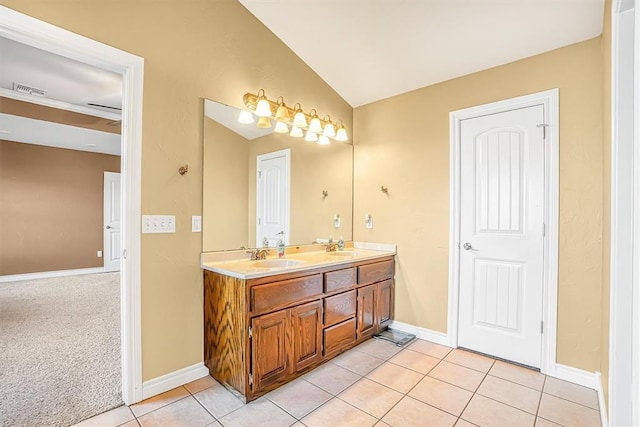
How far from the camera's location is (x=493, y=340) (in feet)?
8.45

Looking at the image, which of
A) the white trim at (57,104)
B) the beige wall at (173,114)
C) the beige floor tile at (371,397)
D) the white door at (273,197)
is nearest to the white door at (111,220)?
the white trim at (57,104)

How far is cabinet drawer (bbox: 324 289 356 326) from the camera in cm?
240

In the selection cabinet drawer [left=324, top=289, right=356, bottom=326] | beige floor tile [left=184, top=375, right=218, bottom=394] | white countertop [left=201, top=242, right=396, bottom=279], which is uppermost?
white countertop [left=201, top=242, right=396, bottom=279]

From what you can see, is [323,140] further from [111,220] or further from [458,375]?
[111,220]

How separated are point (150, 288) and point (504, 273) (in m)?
2.69

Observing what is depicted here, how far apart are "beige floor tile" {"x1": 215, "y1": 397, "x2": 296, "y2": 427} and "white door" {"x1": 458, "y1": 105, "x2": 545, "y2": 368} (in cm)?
178

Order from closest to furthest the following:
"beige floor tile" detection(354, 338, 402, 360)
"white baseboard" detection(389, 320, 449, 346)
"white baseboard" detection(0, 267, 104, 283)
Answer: "beige floor tile" detection(354, 338, 402, 360)
"white baseboard" detection(389, 320, 449, 346)
"white baseboard" detection(0, 267, 104, 283)

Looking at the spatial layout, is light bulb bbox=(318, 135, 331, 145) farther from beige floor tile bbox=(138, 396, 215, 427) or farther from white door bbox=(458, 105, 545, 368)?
beige floor tile bbox=(138, 396, 215, 427)

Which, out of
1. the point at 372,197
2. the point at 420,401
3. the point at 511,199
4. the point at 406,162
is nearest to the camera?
the point at 420,401

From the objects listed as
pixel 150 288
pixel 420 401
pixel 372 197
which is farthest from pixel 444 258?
pixel 150 288

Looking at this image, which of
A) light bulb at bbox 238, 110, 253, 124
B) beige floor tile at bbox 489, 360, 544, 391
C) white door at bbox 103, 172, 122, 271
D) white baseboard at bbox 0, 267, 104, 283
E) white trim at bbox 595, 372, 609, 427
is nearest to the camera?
white trim at bbox 595, 372, 609, 427

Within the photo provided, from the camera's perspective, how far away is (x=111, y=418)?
A: 1.75 metres

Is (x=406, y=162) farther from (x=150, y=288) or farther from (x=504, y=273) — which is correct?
(x=150, y=288)

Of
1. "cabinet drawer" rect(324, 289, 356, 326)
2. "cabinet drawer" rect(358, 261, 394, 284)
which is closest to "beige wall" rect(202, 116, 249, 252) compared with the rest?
"cabinet drawer" rect(324, 289, 356, 326)
